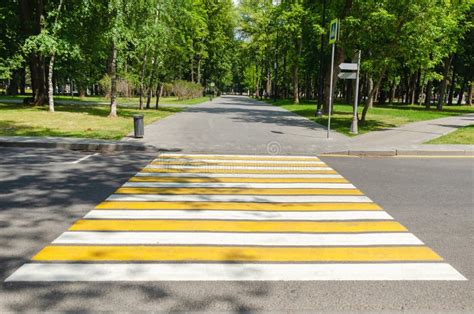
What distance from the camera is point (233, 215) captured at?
18.8 feet

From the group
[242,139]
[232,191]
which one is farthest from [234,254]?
[242,139]

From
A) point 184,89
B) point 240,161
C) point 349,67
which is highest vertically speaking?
point 349,67

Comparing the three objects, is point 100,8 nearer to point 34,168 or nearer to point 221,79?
point 34,168

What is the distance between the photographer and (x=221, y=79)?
85.9 meters

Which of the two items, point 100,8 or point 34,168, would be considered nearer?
point 34,168

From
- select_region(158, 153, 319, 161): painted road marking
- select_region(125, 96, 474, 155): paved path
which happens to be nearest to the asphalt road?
select_region(158, 153, 319, 161): painted road marking

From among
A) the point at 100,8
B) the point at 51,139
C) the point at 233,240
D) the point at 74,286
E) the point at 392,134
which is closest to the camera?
the point at 74,286

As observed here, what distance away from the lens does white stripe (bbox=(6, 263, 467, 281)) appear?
3.72 metres

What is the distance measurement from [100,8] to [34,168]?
15570mm

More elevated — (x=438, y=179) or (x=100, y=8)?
(x=100, y=8)

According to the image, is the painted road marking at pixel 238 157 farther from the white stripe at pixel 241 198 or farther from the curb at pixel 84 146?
the white stripe at pixel 241 198

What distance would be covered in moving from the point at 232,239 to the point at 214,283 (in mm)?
1128

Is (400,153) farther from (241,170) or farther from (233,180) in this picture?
(233,180)

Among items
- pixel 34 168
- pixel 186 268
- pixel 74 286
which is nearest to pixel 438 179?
pixel 186 268
